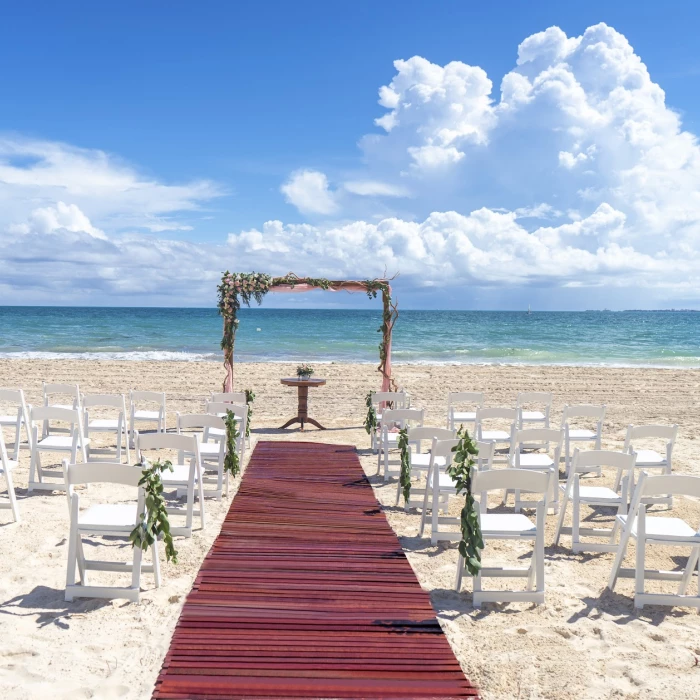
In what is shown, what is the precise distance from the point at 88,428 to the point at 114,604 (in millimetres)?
4249

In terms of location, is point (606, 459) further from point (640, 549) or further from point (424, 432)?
point (424, 432)

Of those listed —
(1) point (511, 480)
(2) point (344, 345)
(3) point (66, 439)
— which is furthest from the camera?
(2) point (344, 345)

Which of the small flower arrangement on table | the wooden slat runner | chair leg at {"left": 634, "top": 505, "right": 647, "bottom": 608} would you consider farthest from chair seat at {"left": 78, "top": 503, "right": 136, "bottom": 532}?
the small flower arrangement on table

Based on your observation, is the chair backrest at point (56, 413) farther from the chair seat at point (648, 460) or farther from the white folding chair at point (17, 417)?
the chair seat at point (648, 460)

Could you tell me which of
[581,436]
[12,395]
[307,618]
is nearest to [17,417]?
[12,395]

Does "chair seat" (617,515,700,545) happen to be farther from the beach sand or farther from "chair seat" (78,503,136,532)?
"chair seat" (78,503,136,532)

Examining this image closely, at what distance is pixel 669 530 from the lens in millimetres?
4219

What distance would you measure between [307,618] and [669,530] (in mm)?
2382

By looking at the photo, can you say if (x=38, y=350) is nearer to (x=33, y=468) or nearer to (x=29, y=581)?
(x=33, y=468)

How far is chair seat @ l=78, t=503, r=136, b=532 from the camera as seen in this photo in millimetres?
3979

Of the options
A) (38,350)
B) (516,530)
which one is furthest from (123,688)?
(38,350)

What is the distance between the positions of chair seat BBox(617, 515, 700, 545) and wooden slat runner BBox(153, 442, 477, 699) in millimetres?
1502

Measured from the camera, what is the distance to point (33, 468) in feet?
21.0

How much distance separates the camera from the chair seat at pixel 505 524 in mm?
4156
